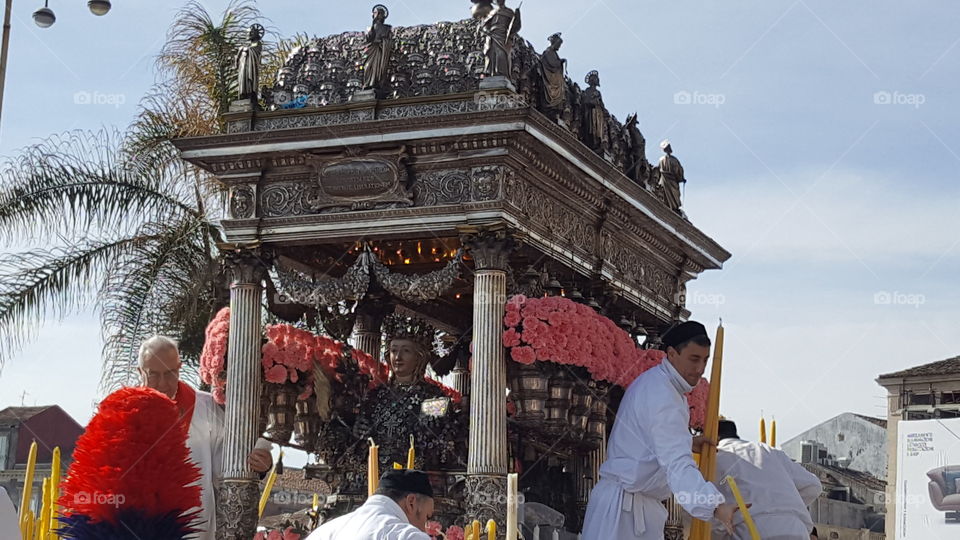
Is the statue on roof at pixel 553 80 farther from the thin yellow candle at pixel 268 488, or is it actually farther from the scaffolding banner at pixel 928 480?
the scaffolding banner at pixel 928 480

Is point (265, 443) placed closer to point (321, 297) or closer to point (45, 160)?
point (321, 297)

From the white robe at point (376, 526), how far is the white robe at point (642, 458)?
6.11 ft

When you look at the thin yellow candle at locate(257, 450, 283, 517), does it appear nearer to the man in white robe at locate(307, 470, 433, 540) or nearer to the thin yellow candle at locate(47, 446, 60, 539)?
the thin yellow candle at locate(47, 446, 60, 539)

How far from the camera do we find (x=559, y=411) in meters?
12.4

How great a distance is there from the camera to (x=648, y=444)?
757 centimetres

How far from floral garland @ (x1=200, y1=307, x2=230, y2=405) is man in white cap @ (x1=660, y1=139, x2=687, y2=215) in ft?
17.7

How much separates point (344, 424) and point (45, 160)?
566 cm

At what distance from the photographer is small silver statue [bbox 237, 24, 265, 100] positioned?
1325 centimetres

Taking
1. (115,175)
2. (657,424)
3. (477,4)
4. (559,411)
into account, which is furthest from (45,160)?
(657,424)

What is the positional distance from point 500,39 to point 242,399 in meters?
4.01

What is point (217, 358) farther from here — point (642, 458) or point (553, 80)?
point (642, 458)

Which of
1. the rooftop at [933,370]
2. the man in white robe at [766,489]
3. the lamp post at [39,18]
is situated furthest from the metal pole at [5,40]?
the rooftop at [933,370]

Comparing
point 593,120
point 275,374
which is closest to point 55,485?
point 275,374

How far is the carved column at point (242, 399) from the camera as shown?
12.6m
